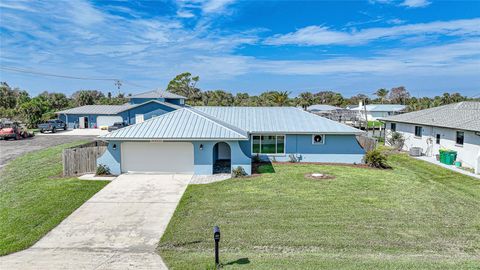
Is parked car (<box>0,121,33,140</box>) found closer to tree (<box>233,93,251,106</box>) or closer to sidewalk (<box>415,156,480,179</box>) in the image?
sidewalk (<box>415,156,480,179</box>)

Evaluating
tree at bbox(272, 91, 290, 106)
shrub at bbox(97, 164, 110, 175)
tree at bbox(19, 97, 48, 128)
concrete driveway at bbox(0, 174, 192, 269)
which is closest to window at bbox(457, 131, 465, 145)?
concrete driveway at bbox(0, 174, 192, 269)

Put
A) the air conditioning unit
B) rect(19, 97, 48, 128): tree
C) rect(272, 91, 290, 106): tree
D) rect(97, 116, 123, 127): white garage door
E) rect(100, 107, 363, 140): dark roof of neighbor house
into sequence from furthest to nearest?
rect(272, 91, 290, 106): tree < rect(97, 116, 123, 127): white garage door < rect(19, 97, 48, 128): tree < the air conditioning unit < rect(100, 107, 363, 140): dark roof of neighbor house

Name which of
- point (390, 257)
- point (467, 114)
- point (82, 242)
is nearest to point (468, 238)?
point (390, 257)

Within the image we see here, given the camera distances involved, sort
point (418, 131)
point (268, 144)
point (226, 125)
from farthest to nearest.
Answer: point (418, 131), point (268, 144), point (226, 125)

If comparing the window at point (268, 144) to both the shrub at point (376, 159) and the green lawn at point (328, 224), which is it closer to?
the green lawn at point (328, 224)

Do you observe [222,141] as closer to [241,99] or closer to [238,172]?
[238,172]

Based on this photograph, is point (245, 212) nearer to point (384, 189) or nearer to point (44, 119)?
point (384, 189)

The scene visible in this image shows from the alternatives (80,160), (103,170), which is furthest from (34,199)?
(80,160)
